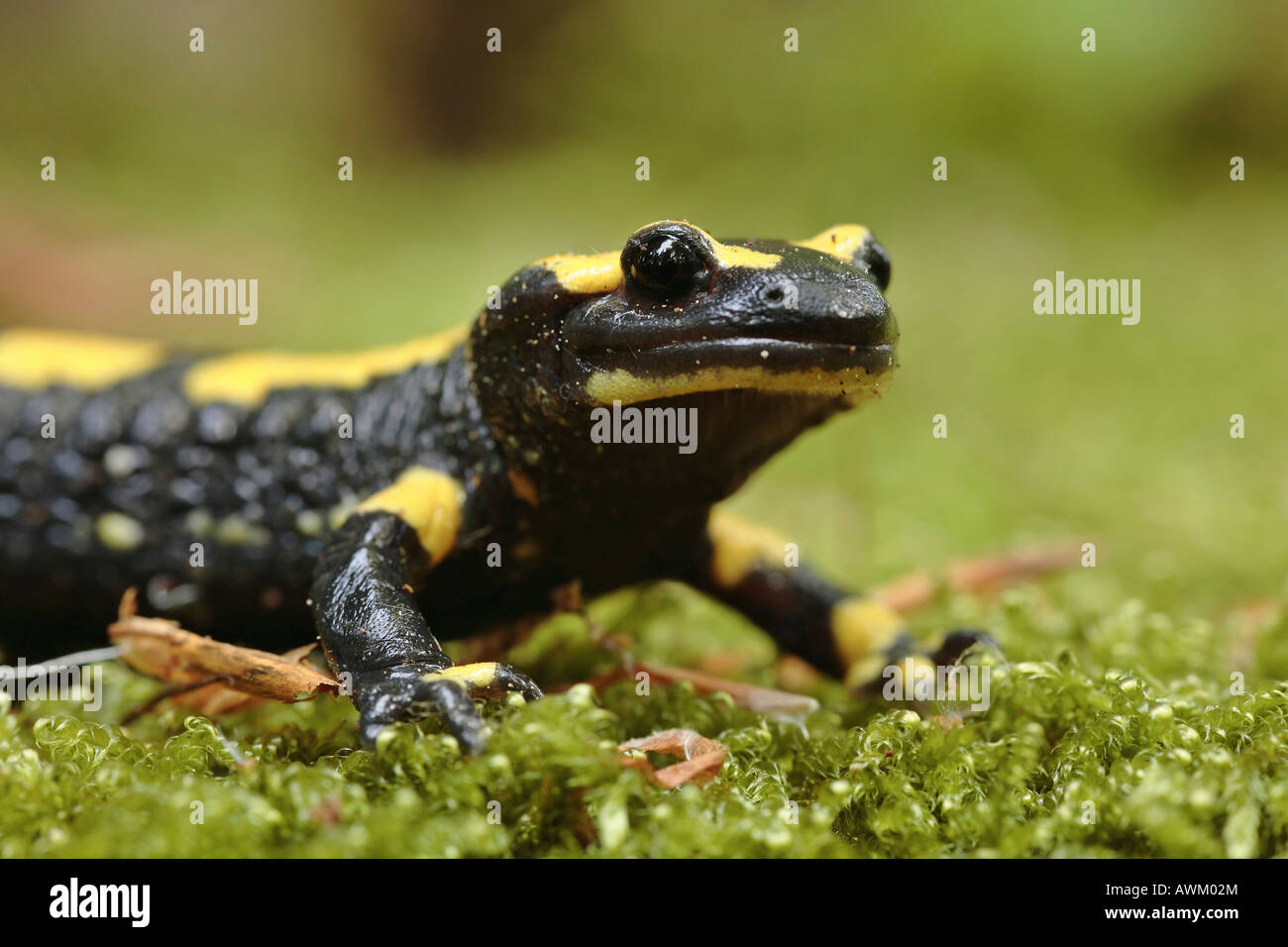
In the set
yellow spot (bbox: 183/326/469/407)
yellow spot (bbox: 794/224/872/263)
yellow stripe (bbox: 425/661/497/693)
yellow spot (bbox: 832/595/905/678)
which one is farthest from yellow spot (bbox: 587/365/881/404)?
yellow spot (bbox: 832/595/905/678)

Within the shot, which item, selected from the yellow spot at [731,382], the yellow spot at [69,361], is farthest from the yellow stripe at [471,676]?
the yellow spot at [69,361]

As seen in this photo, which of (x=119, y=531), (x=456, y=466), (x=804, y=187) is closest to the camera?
(x=456, y=466)

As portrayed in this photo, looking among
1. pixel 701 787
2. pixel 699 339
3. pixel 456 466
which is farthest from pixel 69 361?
pixel 701 787

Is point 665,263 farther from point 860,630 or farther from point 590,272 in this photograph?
point 860,630

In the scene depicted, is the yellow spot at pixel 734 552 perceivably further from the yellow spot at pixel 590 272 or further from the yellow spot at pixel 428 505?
the yellow spot at pixel 590 272

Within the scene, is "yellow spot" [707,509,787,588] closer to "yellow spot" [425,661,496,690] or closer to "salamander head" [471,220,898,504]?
"salamander head" [471,220,898,504]
